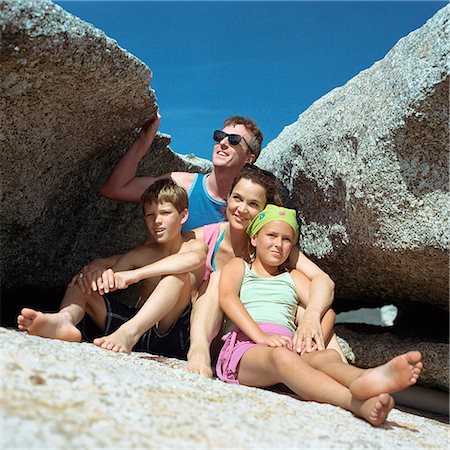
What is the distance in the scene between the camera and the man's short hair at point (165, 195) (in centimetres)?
415

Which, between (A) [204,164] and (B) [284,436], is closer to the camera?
(B) [284,436]

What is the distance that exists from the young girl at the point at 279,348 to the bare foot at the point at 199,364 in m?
0.13

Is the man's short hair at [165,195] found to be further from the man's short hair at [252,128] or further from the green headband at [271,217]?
the man's short hair at [252,128]

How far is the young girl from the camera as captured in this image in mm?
2594

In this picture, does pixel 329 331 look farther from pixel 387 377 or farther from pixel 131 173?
pixel 131 173

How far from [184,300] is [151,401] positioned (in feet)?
6.24

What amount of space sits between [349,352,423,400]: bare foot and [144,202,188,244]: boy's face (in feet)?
6.00

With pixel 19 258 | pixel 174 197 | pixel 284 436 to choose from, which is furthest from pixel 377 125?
pixel 19 258

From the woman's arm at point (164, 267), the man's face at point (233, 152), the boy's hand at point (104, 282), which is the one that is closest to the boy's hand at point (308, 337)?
the woman's arm at point (164, 267)

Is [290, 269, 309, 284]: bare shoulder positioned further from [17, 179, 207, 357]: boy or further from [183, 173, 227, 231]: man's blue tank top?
[183, 173, 227, 231]: man's blue tank top

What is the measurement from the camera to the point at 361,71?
4.56m

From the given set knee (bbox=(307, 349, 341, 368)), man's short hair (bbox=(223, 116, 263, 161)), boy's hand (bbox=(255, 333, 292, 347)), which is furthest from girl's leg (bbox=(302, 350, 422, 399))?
man's short hair (bbox=(223, 116, 263, 161))

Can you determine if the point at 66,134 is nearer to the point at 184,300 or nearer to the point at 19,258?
the point at 19,258

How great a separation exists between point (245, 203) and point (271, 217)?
0.87ft
